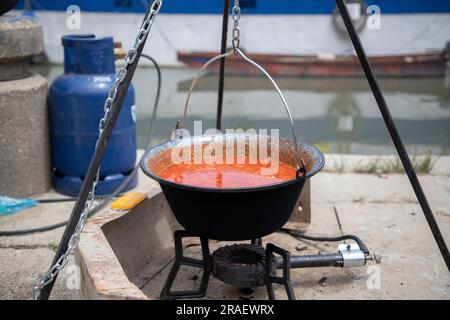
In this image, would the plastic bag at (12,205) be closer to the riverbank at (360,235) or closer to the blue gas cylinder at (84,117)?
the riverbank at (360,235)

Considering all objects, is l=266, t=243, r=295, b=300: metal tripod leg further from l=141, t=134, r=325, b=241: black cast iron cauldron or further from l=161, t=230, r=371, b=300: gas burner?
l=141, t=134, r=325, b=241: black cast iron cauldron

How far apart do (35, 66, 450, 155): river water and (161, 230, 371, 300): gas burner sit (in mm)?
4857

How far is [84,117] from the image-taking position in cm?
469

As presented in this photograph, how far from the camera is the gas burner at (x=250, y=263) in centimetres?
308

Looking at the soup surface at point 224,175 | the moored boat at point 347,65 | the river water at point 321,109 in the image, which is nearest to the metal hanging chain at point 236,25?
the soup surface at point 224,175

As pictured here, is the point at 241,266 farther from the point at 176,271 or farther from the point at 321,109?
the point at 321,109

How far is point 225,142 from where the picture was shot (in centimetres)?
359

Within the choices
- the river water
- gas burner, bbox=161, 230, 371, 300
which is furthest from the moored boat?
gas burner, bbox=161, 230, 371, 300

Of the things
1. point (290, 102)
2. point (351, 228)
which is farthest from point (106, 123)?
point (290, 102)

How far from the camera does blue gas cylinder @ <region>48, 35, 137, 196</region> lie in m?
4.67

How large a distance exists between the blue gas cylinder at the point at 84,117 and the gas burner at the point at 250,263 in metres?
1.80

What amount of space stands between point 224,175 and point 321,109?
887 cm
